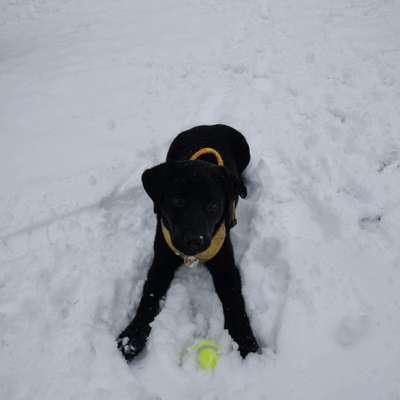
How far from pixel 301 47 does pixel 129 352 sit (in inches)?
223

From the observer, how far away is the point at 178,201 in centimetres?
236

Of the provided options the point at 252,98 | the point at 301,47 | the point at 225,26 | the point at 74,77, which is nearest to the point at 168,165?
the point at 252,98

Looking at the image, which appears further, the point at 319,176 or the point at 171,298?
the point at 319,176

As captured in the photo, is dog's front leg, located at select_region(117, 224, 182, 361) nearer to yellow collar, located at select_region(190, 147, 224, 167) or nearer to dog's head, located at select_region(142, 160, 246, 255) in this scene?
dog's head, located at select_region(142, 160, 246, 255)

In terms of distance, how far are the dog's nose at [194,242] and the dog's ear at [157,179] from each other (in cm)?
42

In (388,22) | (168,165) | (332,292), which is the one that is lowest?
(388,22)

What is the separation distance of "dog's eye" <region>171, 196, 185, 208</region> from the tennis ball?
0.88 metres

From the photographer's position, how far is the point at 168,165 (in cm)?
245

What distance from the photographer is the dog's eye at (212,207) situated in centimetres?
236

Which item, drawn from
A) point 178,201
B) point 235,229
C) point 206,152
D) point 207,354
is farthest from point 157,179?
point 207,354

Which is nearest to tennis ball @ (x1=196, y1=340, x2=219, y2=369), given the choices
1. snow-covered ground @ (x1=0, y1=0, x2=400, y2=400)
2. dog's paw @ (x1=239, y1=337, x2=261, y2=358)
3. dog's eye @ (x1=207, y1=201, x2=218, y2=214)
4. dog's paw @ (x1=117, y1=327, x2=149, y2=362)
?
snow-covered ground @ (x1=0, y1=0, x2=400, y2=400)

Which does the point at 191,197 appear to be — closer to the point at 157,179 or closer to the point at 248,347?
the point at 157,179

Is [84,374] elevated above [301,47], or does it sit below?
above

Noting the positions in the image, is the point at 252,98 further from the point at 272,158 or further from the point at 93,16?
the point at 93,16
